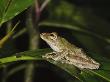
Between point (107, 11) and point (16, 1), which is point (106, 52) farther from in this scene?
point (16, 1)

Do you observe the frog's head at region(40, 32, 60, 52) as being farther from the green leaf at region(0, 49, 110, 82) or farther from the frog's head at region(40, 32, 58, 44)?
the green leaf at region(0, 49, 110, 82)

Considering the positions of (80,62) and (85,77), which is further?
(80,62)

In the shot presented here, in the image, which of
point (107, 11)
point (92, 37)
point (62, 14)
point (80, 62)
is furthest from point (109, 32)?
point (80, 62)

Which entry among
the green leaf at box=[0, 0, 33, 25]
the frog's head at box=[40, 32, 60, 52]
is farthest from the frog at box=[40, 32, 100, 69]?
the green leaf at box=[0, 0, 33, 25]

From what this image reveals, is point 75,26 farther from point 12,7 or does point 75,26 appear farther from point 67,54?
point 12,7

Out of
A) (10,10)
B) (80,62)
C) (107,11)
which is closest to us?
(10,10)

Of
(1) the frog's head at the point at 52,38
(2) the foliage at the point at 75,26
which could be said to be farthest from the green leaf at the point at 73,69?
(1) the frog's head at the point at 52,38

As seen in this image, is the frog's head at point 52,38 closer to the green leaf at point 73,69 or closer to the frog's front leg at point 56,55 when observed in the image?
the frog's front leg at point 56,55
